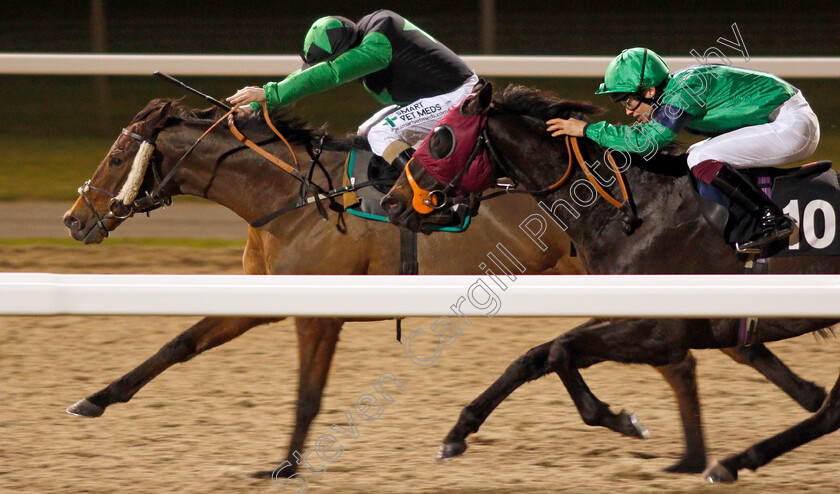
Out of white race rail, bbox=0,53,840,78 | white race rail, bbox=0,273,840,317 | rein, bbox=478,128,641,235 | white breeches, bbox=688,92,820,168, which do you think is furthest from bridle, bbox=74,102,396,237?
white race rail, bbox=0,53,840,78

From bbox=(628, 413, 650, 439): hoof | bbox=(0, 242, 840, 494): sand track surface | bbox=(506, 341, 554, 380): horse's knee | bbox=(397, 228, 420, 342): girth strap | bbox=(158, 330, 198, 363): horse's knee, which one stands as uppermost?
bbox=(397, 228, 420, 342): girth strap

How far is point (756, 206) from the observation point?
12.4ft

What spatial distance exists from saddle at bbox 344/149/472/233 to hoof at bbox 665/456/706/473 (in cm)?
115

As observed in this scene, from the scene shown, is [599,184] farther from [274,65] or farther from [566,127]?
[274,65]

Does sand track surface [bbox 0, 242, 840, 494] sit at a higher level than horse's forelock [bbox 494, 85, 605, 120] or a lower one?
lower

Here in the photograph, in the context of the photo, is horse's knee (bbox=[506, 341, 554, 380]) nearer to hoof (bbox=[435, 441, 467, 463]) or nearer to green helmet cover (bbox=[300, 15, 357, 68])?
hoof (bbox=[435, 441, 467, 463])

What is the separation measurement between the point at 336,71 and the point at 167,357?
1283 mm

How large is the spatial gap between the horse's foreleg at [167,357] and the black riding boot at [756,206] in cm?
182

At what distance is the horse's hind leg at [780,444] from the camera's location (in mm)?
3914

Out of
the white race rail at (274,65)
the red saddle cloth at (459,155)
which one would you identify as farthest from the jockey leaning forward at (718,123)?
the white race rail at (274,65)

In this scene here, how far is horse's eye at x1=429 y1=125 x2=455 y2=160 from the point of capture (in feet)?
12.8

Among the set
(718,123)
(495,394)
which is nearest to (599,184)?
(718,123)

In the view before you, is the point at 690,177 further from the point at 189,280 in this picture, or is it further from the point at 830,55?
the point at 830,55

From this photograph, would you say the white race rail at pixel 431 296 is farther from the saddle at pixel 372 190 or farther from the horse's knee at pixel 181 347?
the horse's knee at pixel 181 347
